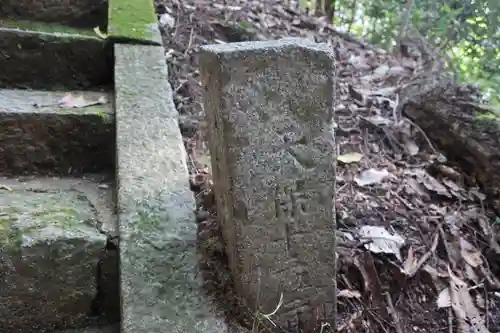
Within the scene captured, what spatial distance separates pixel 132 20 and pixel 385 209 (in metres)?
1.49

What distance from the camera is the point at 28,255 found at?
53.1 inches

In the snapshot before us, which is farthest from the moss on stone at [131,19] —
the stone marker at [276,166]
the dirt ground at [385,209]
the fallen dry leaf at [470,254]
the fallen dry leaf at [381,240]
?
the fallen dry leaf at [470,254]

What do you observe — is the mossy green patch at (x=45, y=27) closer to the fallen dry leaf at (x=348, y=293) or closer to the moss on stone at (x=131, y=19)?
the moss on stone at (x=131, y=19)

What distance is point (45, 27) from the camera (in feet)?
7.98

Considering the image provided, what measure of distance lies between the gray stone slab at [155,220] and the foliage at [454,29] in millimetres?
2201

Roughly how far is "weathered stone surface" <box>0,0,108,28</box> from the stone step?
1.28 meters

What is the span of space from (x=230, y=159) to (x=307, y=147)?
20cm

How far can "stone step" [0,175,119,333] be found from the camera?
1356 mm

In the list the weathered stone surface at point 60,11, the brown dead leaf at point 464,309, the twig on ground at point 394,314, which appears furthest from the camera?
the weathered stone surface at point 60,11

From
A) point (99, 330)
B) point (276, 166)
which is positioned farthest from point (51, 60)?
point (276, 166)

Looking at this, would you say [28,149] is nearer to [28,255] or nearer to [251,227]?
[28,255]

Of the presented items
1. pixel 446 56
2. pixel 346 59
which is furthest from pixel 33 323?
pixel 446 56

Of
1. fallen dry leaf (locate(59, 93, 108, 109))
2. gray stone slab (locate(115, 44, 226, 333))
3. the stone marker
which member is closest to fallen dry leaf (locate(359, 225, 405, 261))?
the stone marker

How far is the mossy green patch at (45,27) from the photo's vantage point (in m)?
2.34
